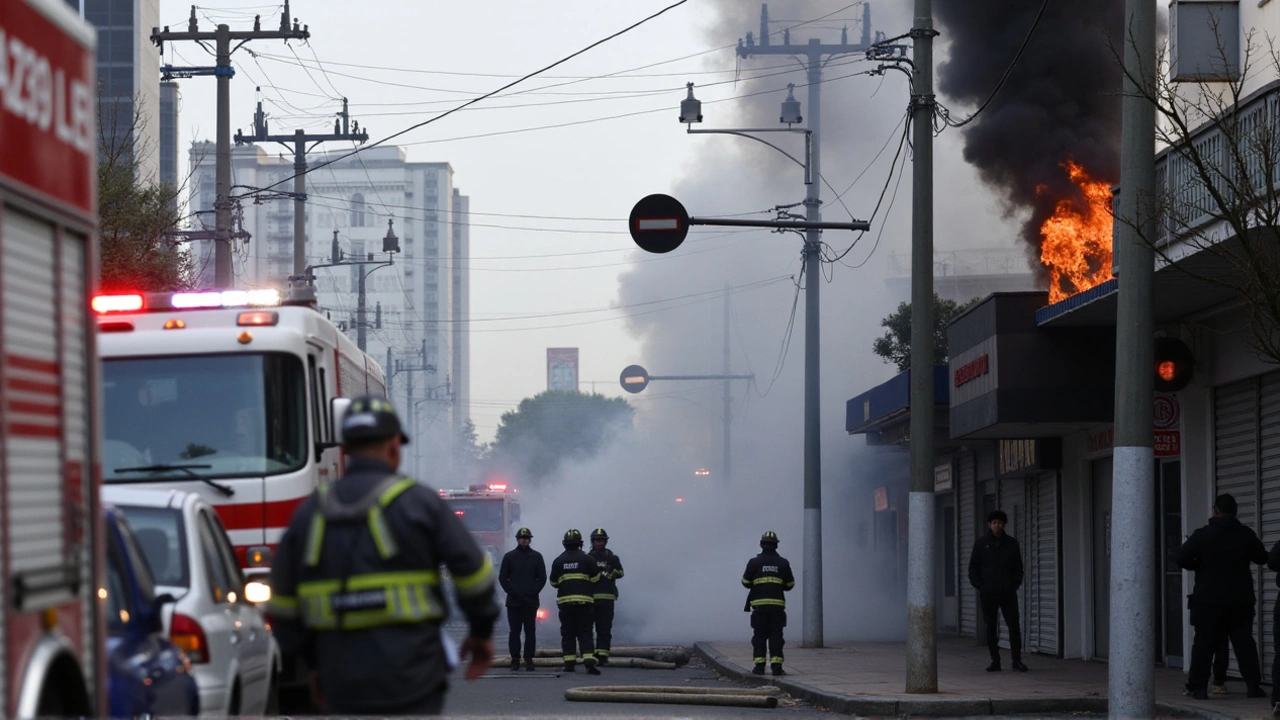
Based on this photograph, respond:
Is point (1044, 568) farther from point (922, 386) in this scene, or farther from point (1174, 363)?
point (922, 386)

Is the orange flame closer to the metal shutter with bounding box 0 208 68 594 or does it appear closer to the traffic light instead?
the traffic light

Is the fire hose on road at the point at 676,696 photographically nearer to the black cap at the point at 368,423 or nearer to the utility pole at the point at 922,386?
the utility pole at the point at 922,386

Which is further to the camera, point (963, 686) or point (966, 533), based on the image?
point (966, 533)

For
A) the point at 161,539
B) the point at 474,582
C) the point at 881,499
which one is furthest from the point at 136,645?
the point at 881,499

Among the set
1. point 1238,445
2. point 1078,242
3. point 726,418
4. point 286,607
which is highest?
point 1078,242

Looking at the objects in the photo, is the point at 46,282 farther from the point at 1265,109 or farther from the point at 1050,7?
the point at 1050,7

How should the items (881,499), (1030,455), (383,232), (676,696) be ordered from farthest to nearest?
(383,232) < (881,499) < (1030,455) < (676,696)

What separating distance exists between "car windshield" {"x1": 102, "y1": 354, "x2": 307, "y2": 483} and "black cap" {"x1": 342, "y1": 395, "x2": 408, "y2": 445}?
18.9 ft

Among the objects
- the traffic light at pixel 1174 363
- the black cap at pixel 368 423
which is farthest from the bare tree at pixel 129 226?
the black cap at pixel 368 423

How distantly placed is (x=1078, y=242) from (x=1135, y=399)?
9.57 m

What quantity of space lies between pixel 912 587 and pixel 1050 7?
42.2 feet

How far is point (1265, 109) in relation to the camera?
12648 mm

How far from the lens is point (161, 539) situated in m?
8.28

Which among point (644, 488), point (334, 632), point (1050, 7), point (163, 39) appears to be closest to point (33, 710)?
point (334, 632)
